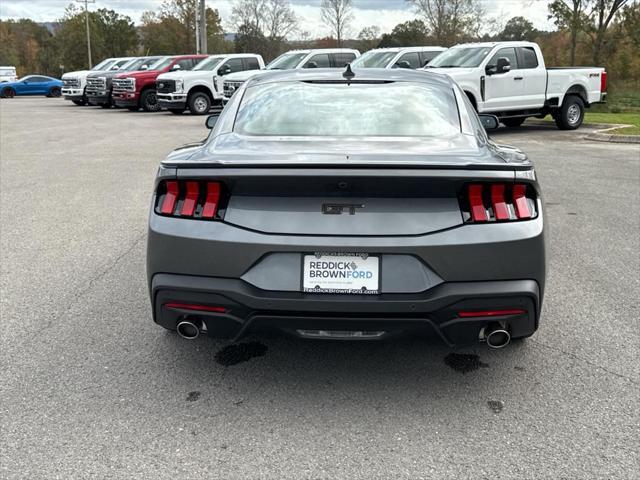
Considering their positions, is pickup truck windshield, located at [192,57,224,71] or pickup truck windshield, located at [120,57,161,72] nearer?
pickup truck windshield, located at [192,57,224,71]

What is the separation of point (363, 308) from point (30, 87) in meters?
49.8

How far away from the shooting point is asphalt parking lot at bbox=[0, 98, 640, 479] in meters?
2.75

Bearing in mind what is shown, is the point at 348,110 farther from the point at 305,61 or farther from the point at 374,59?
the point at 305,61

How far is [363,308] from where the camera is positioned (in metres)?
2.93

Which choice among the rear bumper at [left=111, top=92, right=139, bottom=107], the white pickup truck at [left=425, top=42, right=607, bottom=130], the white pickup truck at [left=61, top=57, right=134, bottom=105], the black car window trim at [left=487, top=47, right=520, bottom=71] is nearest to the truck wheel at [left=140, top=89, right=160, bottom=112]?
the rear bumper at [left=111, top=92, right=139, bottom=107]

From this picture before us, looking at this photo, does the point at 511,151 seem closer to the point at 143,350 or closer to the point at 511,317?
the point at 511,317

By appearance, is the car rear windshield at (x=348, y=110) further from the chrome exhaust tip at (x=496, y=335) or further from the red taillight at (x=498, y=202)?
the chrome exhaust tip at (x=496, y=335)

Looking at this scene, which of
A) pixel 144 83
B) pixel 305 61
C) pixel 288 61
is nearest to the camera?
pixel 305 61

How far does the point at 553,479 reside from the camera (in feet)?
8.57

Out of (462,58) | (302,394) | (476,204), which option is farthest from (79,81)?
(476,204)

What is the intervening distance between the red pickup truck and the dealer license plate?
886 inches

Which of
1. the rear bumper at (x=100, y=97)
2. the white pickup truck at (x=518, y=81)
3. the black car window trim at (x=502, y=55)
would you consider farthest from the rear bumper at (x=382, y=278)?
the rear bumper at (x=100, y=97)

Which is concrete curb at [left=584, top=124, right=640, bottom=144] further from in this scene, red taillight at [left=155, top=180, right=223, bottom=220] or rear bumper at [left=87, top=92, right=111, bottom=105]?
rear bumper at [left=87, top=92, right=111, bottom=105]

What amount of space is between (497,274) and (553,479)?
89cm
